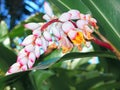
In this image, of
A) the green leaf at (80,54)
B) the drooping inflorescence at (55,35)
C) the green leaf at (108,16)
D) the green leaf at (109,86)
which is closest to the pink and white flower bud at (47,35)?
the drooping inflorescence at (55,35)

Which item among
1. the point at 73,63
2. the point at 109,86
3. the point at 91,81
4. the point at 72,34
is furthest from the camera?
the point at 73,63

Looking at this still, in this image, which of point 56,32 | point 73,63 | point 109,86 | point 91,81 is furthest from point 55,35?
point 73,63

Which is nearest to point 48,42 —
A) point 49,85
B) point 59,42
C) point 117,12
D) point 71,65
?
point 59,42

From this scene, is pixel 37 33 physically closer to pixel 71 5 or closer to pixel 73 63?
pixel 71 5

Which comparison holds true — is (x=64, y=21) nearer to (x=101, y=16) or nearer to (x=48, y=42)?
(x=48, y=42)

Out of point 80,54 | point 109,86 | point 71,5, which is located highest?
point 71,5

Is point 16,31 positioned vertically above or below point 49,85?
above

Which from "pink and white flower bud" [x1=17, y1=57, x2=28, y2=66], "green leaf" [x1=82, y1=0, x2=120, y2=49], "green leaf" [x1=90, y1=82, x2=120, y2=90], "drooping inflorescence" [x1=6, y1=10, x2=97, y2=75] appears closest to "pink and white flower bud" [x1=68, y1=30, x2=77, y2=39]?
"drooping inflorescence" [x1=6, y1=10, x2=97, y2=75]
